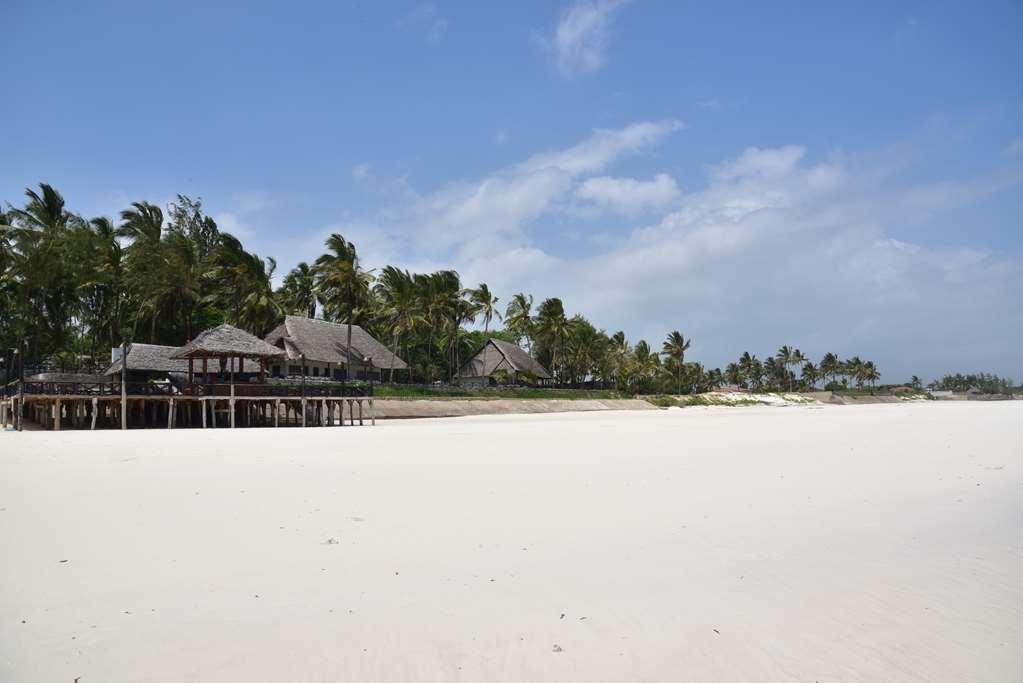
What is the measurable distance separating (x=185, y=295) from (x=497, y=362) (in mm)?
28406

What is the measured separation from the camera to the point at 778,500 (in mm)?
8258

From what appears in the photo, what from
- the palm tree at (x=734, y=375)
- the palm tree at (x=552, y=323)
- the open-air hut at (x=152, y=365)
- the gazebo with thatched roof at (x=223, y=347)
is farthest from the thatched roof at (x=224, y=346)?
the palm tree at (x=734, y=375)

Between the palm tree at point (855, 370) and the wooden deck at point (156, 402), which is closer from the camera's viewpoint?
the wooden deck at point (156, 402)

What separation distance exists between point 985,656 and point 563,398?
160 ft

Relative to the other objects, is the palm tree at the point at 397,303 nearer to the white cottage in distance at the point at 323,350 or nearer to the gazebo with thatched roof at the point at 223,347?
the white cottage in distance at the point at 323,350

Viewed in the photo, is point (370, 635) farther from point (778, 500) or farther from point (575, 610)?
point (778, 500)

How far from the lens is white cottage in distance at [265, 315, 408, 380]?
45.2m

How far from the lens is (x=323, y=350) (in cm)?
4672

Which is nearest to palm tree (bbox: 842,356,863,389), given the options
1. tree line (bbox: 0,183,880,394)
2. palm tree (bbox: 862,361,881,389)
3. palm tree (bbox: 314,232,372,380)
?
palm tree (bbox: 862,361,881,389)

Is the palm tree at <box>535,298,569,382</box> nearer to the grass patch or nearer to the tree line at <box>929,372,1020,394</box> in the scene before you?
the grass patch

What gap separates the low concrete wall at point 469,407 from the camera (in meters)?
40.5

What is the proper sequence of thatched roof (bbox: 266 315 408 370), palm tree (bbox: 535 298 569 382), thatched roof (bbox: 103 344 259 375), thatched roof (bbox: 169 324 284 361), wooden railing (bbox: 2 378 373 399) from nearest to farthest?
1. wooden railing (bbox: 2 378 373 399)
2. thatched roof (bbox: 169 324 284 361)
3. thatched roof (bbox: 103 344 259 375)
4. thatched roof (bbox: 266 315 408 370)
5. palm tree (bbox: 535 298 569 382)

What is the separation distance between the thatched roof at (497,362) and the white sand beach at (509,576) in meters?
49.8

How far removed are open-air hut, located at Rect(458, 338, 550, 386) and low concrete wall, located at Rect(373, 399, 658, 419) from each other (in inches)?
365
